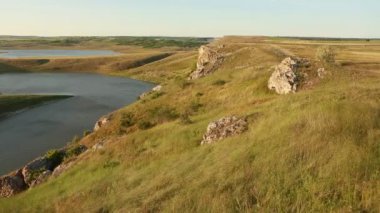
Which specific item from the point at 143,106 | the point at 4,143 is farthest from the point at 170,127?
the point at 4,143

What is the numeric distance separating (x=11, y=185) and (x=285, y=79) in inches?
810

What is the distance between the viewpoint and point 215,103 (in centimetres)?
3491

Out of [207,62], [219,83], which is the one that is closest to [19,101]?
[207,62]

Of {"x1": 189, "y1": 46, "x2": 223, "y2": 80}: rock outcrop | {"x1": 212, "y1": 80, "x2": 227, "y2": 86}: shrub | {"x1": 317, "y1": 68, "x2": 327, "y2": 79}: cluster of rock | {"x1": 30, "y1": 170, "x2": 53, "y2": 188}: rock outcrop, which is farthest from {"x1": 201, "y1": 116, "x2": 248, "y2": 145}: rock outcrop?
{"x1": 189, "y1": 46, "x2": 223, "y2": 80}: rock outcrop

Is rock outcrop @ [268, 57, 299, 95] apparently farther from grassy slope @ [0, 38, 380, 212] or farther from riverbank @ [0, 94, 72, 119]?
riverbank @ [0, 94, 72, 119]

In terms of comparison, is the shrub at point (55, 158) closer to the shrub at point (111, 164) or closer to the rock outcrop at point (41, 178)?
the rock outcrop at point (41, 178)

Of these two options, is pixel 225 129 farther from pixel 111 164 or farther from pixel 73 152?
pixel 73 152

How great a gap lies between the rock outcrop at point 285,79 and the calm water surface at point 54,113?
27216 mm

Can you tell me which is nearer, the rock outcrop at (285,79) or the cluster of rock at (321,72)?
the rock outcrop at (285,79)

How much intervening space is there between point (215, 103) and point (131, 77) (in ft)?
346

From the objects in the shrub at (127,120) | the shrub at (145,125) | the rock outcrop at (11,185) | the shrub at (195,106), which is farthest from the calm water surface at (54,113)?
the shrub at (195,106)

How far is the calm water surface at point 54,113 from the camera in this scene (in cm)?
4935

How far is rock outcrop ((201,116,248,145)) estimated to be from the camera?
741 inches

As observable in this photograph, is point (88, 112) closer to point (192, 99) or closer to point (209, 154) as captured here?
point (192, 99)
